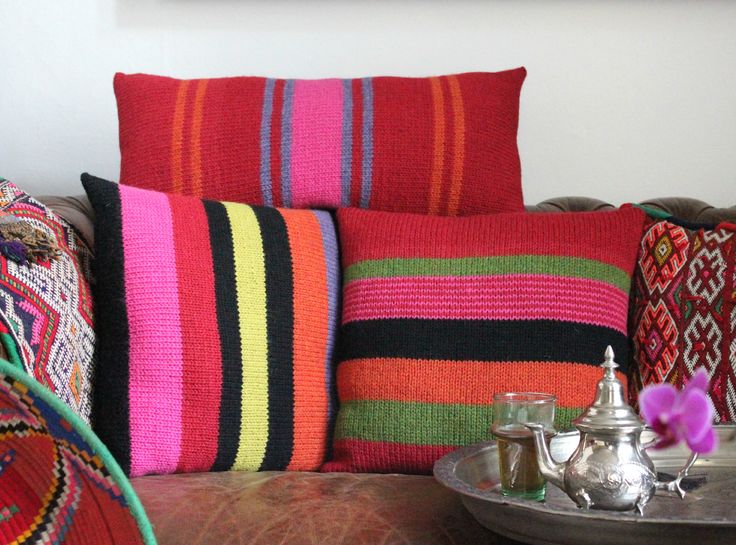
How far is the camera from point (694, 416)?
0.50 meters

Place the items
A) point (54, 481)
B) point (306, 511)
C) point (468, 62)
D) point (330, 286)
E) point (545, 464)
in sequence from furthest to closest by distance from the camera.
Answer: point (468, 62), point (330, 286), point (306, 511), point (545, 464), point (54, 481)

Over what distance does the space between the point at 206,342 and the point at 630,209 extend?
0.61 metres

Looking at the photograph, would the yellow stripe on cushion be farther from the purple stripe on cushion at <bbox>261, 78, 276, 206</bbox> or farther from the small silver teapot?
the small silver teapot

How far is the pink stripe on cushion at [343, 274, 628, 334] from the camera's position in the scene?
45.4 inches

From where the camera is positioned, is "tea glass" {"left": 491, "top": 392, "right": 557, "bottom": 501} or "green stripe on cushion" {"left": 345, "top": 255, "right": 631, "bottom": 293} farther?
"green stripe on cushion" {"left": 345, "top": 255, "right": 631, "bottom": 293}

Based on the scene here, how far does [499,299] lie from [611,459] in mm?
427

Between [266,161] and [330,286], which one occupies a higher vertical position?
[266,161]

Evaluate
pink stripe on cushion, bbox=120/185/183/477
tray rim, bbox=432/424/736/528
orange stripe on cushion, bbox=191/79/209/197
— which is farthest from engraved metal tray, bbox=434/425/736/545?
orange stripe on cushion, bbox=191/79/209/197

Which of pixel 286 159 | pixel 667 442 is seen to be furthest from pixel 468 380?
pixel 667 442

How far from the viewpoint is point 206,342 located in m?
1.13

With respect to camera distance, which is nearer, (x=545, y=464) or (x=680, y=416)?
(x=680, y=416)

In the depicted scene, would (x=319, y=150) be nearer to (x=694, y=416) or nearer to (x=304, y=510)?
(x=304, y=510)

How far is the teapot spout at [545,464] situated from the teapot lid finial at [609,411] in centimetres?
5

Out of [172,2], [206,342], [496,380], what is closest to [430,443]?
[496,380]
